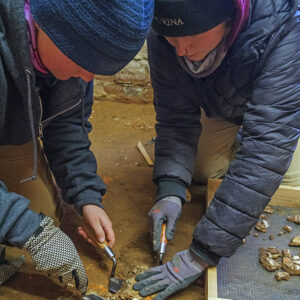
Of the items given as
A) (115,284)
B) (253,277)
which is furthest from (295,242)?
(115,284)

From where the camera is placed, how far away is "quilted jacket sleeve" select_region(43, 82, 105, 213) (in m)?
1.63

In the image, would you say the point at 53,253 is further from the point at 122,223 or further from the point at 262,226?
the point at 262,226

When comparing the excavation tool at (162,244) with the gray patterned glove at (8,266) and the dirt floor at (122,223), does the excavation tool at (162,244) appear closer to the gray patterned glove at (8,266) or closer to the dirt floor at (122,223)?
the dirt floor at (122,223)

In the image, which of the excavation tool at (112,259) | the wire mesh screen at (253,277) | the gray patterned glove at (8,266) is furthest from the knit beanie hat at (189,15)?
the gray patterned glove at (8,266)

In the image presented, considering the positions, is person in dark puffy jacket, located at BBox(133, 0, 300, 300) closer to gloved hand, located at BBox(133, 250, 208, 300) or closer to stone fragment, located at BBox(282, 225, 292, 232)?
Answer: gloved hand, located at BBox(133, 250, 208, 300)

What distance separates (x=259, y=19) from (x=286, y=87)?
0.28 meters

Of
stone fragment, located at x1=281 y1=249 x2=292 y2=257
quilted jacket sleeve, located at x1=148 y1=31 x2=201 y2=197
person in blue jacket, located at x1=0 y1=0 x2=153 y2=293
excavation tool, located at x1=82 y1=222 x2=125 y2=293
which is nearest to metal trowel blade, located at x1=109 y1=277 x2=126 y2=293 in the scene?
excavation tool, located at x1=82 y1=222 x2=125 y2=293

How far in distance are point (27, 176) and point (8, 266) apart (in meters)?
0.41

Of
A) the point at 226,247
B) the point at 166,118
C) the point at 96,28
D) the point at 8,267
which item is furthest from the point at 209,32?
the point at 8,267

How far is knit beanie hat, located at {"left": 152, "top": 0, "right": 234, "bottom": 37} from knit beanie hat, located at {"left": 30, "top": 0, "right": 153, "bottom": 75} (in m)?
0.19

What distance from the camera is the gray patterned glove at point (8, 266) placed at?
159cm

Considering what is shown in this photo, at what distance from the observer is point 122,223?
1979 millimetres

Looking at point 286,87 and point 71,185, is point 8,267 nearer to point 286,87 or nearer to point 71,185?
point 71,185

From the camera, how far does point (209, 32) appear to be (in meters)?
1.37
